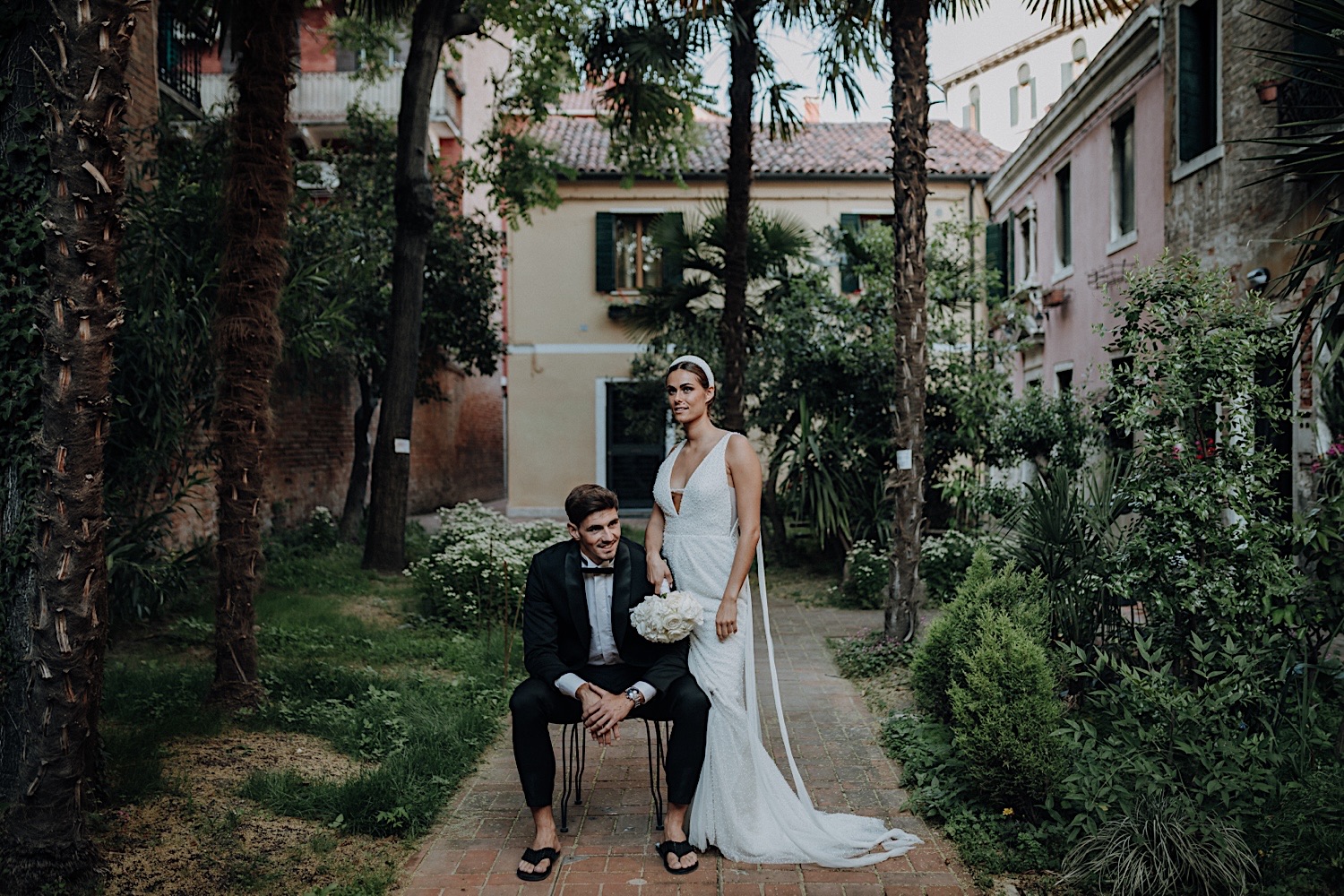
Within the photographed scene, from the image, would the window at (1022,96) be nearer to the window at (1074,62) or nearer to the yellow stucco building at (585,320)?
the window at (1074,62)

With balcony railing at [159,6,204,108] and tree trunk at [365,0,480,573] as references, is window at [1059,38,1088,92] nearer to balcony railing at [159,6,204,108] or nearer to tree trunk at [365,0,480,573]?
tree trunk at [365,0,480,573]

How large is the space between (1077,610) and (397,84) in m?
18.5

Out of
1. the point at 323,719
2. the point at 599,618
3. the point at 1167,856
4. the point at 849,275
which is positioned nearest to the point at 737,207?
the point at 849,275

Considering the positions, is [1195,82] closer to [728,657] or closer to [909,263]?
[909,263]

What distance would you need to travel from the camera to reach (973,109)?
111 ft

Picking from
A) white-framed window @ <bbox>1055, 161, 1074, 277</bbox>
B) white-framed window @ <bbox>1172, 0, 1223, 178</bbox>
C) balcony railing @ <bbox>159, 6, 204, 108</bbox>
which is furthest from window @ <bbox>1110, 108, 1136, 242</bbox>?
balcony railing @ <bbox>159, 6, 204, 108</bbox>

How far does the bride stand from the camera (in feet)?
14.0

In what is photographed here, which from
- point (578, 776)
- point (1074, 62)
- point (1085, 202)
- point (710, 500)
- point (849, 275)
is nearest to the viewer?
point (710, 500)

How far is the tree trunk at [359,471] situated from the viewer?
48.5 feet

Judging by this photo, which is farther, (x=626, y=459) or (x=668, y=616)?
(x=626, y=459)

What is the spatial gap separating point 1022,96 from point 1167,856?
31201 mm

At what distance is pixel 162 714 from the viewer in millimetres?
5906

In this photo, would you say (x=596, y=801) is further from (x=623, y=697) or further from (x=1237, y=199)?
(x=1237, y=199)

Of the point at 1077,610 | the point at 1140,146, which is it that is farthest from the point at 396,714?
the point at 1140,146
